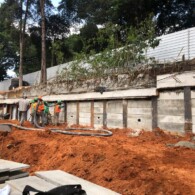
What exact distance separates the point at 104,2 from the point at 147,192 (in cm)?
1846

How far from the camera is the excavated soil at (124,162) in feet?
11.8

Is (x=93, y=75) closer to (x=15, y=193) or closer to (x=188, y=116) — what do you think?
(x=188, y=116)

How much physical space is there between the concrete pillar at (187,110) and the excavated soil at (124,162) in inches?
9.7

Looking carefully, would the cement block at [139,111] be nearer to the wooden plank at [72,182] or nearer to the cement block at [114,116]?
the cement block at [114,116]

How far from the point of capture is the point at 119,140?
7.09 metres

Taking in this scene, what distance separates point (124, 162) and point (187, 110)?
10.7 ft

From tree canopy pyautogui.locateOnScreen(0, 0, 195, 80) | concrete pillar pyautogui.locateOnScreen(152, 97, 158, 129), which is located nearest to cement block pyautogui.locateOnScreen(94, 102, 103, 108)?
concrete pillar pyautogui.locateOnScreen(152, 97, 158, 129)

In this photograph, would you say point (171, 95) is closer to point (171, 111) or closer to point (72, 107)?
point (171, 111)

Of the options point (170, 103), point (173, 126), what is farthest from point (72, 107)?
point (173, 126)

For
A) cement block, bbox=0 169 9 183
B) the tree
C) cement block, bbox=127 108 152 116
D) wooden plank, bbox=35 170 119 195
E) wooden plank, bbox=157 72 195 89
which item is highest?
the tree

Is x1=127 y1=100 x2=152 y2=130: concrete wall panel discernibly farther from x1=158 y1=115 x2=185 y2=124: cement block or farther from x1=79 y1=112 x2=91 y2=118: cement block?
x1=79 y1=112 x2=91 y2=118: cement block

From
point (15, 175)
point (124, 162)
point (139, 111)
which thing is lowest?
point (15, 175)

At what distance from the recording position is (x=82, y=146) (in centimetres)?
588

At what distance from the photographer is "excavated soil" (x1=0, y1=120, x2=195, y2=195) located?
358 centimetres
